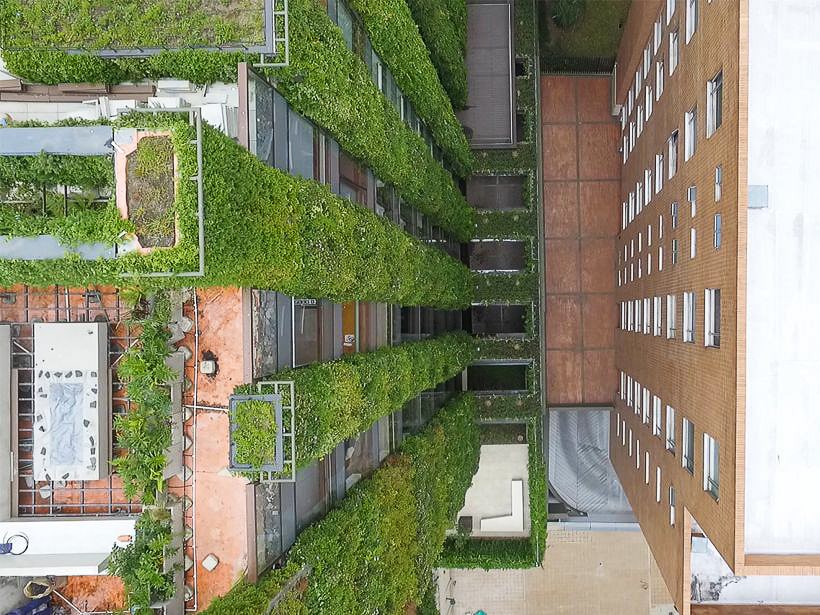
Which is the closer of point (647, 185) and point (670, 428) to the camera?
point (670, 428)

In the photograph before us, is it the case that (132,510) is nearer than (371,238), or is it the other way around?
(132,510)

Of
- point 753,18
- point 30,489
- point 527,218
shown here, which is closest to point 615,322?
point 527,218

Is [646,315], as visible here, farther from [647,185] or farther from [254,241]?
[254,241]

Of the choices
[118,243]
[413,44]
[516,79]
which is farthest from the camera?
[516,79]

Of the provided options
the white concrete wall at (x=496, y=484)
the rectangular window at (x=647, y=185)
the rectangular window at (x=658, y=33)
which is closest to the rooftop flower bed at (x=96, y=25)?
the rectangular window at (x=658, y=33)

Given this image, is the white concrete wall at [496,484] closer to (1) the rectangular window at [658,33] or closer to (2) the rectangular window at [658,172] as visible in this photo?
(2) the rectangular window at [658,172]

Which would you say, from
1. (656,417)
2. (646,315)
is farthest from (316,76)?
(646,315)

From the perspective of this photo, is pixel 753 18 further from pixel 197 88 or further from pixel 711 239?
pixel 197 88
